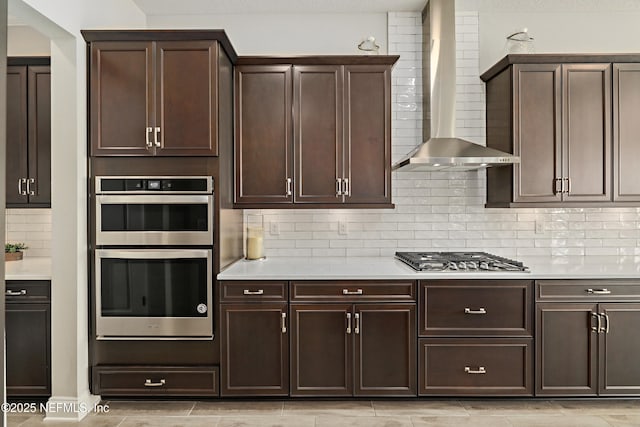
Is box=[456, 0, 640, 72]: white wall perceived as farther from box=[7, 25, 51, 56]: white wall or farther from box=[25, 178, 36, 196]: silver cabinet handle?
box=[25, 178, 36, 196]: silver cabinet handle

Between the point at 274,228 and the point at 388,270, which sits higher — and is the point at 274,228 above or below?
above

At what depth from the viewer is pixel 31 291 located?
3133mm

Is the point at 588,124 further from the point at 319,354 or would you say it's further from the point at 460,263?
the point at 319,354

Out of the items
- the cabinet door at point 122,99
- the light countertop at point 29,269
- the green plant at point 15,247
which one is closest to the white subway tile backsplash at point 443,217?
the green plant at point 15,247

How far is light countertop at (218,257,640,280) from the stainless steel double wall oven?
27 cm

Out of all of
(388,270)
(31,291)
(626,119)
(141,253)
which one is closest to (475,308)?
(388,270)

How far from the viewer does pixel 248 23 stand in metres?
4.06

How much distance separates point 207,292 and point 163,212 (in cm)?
59

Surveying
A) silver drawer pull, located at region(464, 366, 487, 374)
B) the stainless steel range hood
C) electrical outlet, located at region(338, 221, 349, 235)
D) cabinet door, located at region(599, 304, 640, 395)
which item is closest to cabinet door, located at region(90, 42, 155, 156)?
electrical outlet, located at region(338, 221, 349, 235)

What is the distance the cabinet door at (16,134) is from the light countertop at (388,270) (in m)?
1.68

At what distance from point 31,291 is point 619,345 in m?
3.84

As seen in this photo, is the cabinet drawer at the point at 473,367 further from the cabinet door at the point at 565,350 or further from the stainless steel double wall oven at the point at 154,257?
the stainless steel double wall oven at the point at 154,257

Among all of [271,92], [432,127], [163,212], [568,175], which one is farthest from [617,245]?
[163,212]

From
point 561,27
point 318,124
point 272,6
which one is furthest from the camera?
point 561,27
